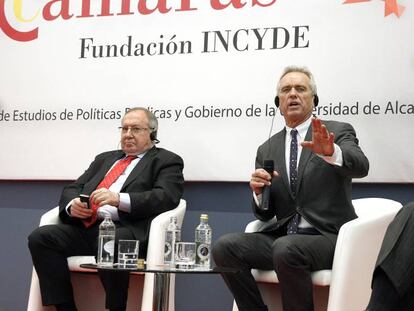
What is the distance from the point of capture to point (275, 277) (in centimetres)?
354

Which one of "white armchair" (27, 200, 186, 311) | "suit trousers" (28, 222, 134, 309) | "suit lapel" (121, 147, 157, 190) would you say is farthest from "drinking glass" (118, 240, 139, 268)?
"suit lapel" (121, 147, 157, 190)

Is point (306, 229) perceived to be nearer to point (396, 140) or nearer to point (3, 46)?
point (396, 140)

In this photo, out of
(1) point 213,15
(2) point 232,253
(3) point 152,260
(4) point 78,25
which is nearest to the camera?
(2) point 232,253

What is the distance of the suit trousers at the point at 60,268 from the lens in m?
3.94

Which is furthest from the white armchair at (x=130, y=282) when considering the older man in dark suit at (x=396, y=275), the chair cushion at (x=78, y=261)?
the older man in dark suit at (x=396, y=275)

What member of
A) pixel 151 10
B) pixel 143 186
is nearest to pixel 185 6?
pixel 151 10

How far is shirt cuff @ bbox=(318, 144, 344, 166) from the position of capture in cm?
345

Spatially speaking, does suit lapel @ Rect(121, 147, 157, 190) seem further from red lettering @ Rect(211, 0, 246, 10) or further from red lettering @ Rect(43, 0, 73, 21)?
red lettering @ Rect(43, 0, 73, 21)

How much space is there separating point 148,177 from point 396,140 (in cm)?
136

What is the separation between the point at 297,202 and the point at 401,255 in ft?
3.90

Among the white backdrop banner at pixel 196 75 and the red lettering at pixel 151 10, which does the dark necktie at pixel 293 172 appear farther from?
the red lettering at pixel 151 10

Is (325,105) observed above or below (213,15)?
below

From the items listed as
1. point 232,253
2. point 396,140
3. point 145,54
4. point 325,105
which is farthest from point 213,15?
point 232,253

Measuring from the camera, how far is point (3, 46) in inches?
200
